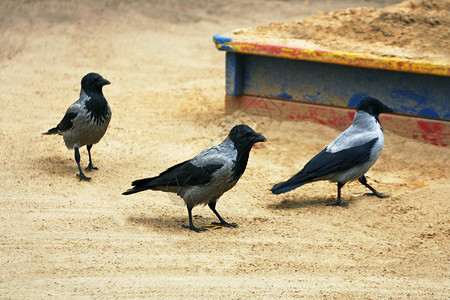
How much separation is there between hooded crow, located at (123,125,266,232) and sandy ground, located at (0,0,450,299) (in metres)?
0.31

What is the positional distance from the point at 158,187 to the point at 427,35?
4.14 meters

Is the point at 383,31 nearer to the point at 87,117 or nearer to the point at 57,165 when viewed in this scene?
the point at 87,117

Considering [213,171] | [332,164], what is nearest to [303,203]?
[332,164]

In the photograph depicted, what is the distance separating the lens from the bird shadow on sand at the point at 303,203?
5.17 metres

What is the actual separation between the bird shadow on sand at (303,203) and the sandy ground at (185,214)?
0.8 inches

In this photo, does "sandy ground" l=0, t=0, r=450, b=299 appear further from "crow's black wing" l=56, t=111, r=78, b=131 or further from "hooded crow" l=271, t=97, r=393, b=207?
"crow's black wing" l=56, t=111, r=78, b=131

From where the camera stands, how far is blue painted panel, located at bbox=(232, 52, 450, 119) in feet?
20.8

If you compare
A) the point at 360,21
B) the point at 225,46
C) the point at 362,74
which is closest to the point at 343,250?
the point at 362,74

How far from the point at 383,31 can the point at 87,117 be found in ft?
12.7

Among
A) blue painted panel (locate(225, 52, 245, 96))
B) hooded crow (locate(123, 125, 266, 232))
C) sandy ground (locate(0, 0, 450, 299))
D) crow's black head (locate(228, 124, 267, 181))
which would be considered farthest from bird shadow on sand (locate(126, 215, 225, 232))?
blue painted panel (locate(225, 52, 245, 96))

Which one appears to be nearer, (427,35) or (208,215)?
(208,215)

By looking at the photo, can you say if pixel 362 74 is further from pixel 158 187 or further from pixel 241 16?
pixel 241 16

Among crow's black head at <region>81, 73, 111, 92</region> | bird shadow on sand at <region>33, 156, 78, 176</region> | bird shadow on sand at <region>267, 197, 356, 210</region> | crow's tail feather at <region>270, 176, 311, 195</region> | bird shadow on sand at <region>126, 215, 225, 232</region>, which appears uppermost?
crow's black head at <region>81, 73, 111, 92</region>

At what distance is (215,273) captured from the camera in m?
3.86
